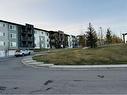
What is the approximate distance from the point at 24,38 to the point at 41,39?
15.3 meters

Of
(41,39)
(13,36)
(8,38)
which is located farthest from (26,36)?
(41,39)

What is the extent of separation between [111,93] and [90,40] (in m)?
50.5

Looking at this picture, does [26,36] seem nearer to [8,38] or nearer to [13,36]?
[13,36]

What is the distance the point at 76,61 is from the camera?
84.0 feet

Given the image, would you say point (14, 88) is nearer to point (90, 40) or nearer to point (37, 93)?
point (37, 93)

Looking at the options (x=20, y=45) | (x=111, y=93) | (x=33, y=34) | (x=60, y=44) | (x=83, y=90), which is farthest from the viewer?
(x=60, y=44)

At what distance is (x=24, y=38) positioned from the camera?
87625mm

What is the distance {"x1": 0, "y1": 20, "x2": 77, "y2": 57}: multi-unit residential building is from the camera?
73375mm

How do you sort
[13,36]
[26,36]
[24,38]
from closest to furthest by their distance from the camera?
1. [13,36]
2. [24,38]
3. [26,36]

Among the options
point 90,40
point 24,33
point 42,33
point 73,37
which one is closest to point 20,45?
point 24,33

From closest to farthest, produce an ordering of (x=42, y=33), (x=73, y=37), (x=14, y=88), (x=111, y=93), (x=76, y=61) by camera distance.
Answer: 1. (x=111, y=93)
2. (x=14, y=88)
3. (x=76, y=61)
4. (x=42, y=33)
5. (x=73, y=37)

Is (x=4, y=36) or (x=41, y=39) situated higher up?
(x=4, y=36)

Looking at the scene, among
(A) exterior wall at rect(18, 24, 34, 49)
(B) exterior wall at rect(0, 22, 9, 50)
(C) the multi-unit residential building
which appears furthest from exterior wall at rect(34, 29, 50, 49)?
(B) exterior wall at rect(0, 22, 9, 50)

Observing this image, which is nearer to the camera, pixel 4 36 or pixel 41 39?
pixel 4 36
